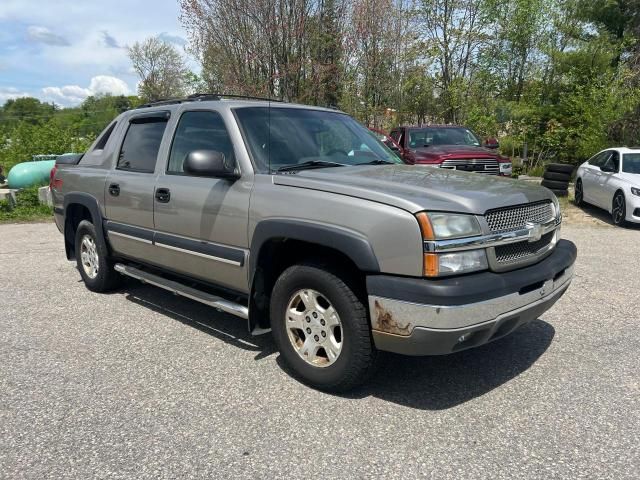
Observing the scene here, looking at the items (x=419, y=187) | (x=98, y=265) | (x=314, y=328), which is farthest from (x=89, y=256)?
(x=419, y=187)

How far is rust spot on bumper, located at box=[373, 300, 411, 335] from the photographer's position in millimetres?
2898

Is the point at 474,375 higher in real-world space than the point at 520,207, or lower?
lower

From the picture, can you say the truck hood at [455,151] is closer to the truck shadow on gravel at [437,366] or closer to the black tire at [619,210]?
the black tire at [619,210]

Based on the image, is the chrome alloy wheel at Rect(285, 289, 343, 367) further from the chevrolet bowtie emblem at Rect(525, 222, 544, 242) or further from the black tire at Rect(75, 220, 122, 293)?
the black tire at Rect(75, 220, 122, 293)

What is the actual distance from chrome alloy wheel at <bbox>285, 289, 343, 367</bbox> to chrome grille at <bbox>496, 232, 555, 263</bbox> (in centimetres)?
103

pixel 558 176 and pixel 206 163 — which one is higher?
pixel 206 163

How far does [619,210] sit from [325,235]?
8.75m

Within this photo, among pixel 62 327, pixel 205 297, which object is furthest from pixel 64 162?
pixel 205 297

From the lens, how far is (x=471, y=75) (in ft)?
72.5

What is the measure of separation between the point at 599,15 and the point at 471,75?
602cm

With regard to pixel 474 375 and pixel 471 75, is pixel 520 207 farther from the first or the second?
pixel 471 75

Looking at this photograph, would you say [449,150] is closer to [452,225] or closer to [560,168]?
[560,168]

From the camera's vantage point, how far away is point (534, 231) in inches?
129

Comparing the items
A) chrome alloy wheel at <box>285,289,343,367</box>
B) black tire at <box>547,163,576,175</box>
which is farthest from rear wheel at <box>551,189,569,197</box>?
chrome alloy wheel at <box>285,289,343,367</box>
